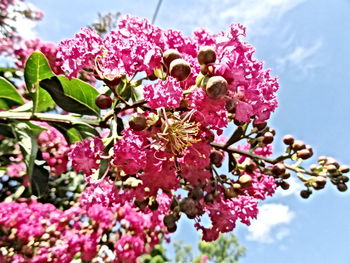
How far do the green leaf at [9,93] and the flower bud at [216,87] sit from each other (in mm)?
800

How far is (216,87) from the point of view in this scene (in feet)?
2.68

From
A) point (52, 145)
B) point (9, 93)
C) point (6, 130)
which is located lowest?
point (6, 130)

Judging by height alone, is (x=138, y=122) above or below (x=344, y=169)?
below

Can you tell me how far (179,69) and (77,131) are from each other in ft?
1.68

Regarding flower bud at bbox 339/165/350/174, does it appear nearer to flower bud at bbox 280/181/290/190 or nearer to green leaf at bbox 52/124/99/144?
flower bud at bbox 280/181/290/190

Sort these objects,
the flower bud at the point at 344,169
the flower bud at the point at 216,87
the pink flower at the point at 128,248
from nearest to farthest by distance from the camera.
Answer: the flower bud at the point at 216,87 → the flower bud at the point at 344,169 → the pink flower at the point at 128,248

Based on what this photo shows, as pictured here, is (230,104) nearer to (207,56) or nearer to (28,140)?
(207,56)

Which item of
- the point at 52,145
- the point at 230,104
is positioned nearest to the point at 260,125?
the point at 230,104

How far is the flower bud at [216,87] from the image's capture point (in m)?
0.82

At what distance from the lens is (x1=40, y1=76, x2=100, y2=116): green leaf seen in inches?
44.8

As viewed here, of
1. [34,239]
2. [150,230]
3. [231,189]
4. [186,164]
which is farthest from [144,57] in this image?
[150,230]

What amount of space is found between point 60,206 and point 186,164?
229 cm

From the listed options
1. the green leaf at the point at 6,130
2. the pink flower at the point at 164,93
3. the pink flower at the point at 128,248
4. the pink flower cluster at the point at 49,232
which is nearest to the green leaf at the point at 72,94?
the green leaf at the point at 6,130

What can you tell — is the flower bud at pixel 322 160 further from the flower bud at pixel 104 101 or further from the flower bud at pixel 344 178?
the flower bud at pixel 104 101
